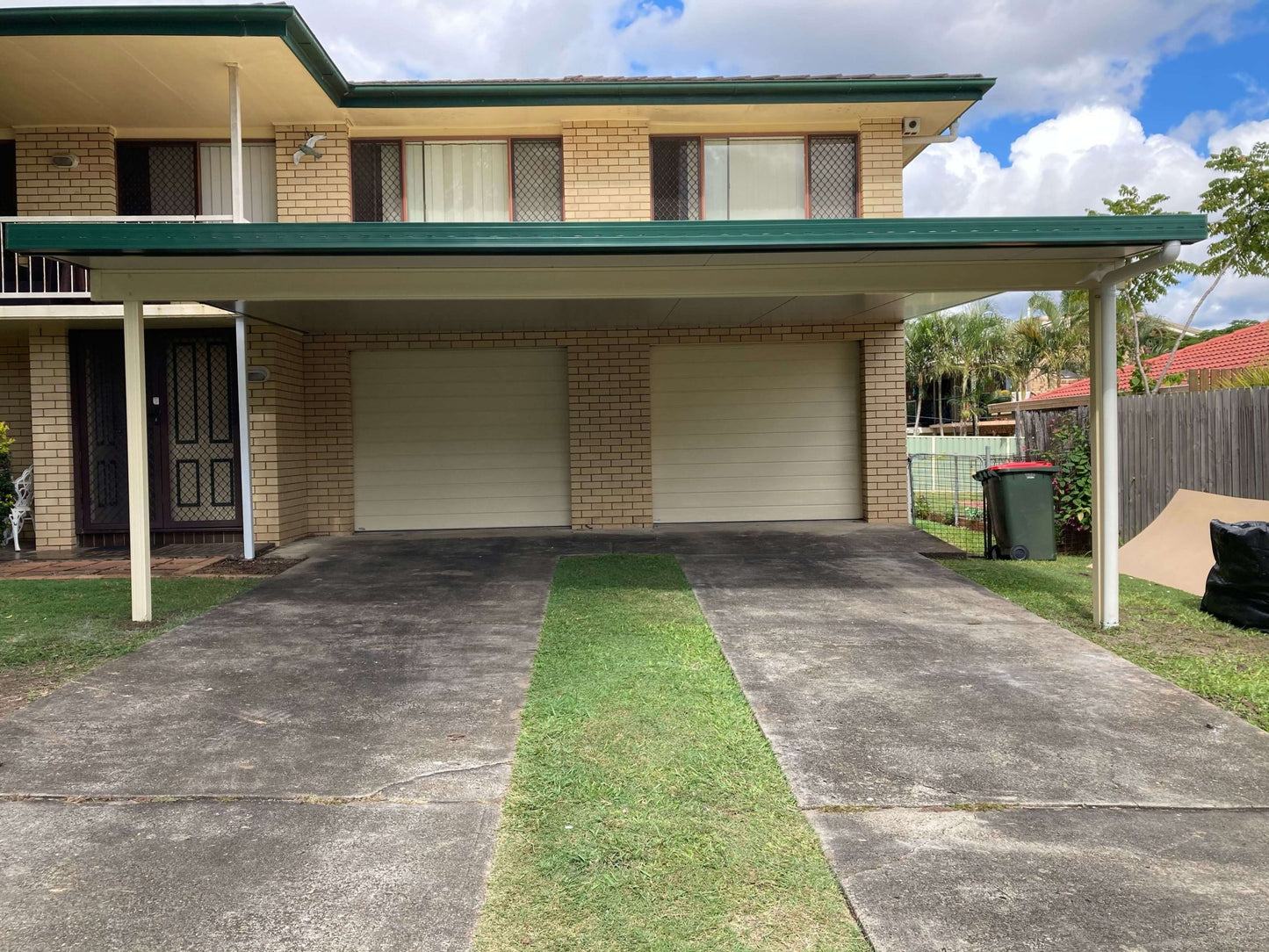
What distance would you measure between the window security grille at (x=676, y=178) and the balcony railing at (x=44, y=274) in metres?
5.19

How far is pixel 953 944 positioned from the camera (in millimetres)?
2844

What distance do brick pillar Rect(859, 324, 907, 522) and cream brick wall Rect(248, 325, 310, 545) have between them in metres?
7.68

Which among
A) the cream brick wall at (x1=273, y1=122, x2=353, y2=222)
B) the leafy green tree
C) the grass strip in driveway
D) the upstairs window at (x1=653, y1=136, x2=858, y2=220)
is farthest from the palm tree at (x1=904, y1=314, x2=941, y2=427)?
the grass strip in driveway

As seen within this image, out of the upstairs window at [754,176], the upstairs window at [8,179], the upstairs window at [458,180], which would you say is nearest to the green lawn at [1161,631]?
the upstairs window at [754,176]

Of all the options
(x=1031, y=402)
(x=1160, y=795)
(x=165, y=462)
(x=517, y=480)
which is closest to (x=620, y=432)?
(x=517, y=480)

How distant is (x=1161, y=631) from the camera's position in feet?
22.5

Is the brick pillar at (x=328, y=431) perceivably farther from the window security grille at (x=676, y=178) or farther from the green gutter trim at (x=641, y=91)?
the window security grille at (x=676, y=178)

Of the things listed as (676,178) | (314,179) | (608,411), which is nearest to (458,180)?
(314,179)

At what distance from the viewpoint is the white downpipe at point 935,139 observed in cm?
1225

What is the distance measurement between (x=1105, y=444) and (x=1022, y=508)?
11.2 ft

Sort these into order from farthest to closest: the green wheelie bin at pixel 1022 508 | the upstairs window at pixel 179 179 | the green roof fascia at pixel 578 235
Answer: the upstairs window at pixel 179 179 → the green wheelie bin at pixel 1022 508 → the green roof fascia at pixel 578 235

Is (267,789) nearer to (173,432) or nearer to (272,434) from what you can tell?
(272,434)

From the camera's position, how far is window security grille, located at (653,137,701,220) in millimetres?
11812

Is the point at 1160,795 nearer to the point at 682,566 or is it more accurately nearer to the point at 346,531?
the point at 682,566
